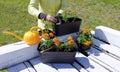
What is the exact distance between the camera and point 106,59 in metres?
2.90

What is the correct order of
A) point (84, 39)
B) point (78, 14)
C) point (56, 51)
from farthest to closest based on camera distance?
1. point (78, 14)
2. point (84, 39)
3. point (56, 51)

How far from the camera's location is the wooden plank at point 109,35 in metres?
3.25

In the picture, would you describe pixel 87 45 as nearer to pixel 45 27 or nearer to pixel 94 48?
pixel 94 48

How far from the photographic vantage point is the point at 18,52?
2.78 metres

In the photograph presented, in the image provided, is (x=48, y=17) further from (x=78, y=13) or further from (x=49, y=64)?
(x=78, y=13)

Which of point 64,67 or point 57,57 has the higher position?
point 57,57

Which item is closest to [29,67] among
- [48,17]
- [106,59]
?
[48,17]

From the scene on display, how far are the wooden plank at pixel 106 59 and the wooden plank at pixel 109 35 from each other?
31 centimetres

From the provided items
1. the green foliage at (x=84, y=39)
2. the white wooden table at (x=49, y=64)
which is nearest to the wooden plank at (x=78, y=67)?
the white wooden table at (x=49, y=64)

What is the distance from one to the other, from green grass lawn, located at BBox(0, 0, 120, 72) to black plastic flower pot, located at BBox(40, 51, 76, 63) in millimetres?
2813

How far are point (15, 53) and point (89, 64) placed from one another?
857mm

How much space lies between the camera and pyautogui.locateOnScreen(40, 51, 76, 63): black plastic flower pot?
2.73m

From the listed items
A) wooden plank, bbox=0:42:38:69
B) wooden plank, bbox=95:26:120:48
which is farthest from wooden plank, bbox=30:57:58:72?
wooden plank, bbox=95:26:120:48

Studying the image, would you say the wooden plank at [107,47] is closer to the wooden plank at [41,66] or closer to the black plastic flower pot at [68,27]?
the black plastic flower pot at [68,27]
